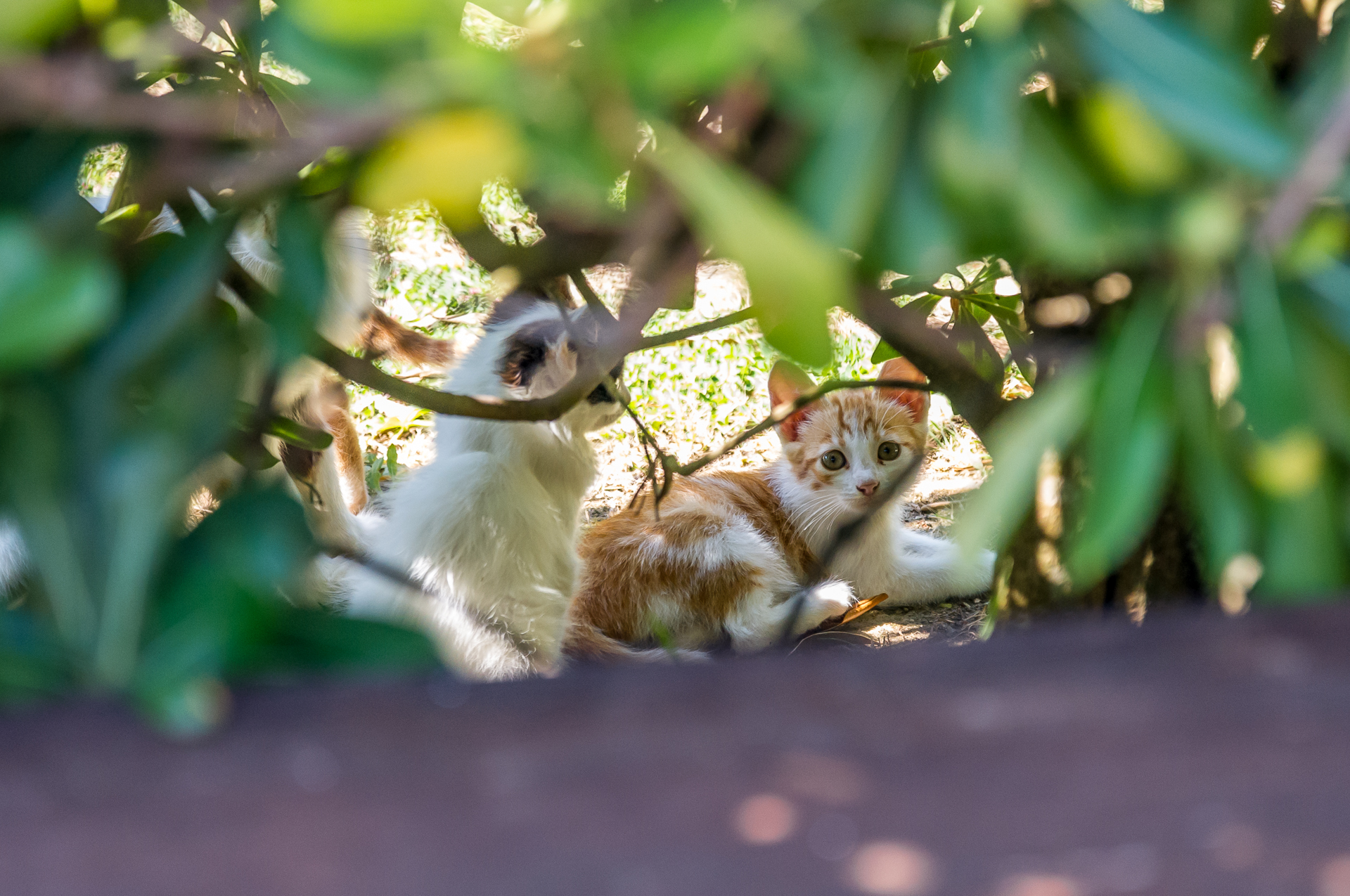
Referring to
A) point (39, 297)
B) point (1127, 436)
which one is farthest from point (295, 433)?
point (1127, 436)

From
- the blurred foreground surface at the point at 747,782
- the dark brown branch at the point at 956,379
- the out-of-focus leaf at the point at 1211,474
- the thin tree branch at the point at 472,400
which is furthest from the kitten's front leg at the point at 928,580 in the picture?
the out-of-focus leaf at the point at 1211,474

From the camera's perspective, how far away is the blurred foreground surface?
0.50m

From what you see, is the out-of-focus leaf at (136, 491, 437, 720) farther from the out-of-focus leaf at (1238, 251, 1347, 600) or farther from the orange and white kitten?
the orange and white kitten

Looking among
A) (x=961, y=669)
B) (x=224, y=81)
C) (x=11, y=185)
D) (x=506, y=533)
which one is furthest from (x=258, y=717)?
(x=506, y=533)

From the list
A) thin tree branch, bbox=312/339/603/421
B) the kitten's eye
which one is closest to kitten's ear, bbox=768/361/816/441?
the kitten's eye

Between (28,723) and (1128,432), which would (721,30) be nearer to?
(1128,432)

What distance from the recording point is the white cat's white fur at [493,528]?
6.87 ft

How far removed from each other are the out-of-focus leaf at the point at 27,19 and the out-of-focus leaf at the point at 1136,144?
1.55 ft

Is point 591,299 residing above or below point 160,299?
below

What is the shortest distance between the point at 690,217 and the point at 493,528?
1705 mm

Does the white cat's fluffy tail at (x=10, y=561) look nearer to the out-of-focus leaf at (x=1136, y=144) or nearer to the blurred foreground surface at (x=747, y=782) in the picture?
the blurred foreground surface at (x=747, y=782)

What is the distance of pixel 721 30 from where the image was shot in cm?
38

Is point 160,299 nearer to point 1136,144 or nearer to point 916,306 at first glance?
point 1136,144

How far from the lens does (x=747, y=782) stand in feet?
1.76
